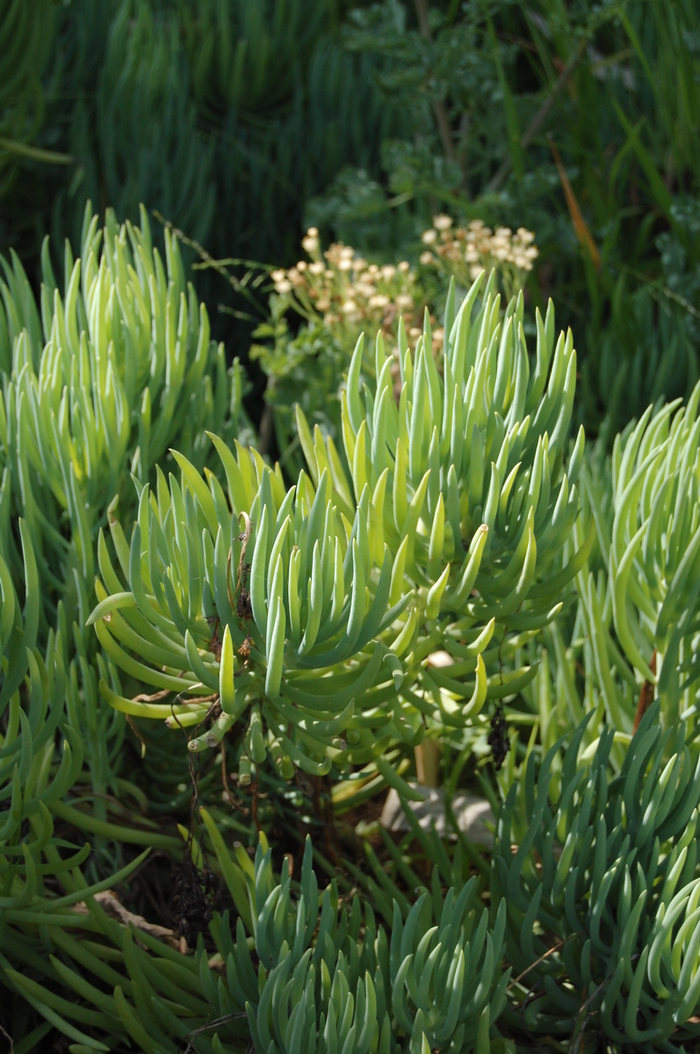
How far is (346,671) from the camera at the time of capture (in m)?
0.71

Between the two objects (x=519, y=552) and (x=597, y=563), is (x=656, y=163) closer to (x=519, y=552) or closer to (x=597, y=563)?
(x=597, y=563)

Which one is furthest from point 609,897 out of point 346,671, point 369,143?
point 369,143

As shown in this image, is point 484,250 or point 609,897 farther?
point 484,250

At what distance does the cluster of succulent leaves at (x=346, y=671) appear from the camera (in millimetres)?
630

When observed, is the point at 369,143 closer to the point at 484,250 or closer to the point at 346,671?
the point at 484,250

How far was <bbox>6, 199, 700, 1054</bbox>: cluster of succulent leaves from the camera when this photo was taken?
630 mm

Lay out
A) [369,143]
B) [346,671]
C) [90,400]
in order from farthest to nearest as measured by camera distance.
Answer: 1. [369,143]
2. [90,400]
3. [346,671]

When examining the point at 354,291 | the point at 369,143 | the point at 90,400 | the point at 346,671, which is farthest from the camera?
the point at 369,143

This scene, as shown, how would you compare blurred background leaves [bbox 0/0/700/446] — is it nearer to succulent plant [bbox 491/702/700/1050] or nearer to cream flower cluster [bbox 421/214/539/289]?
cream flower cluster [bbox 421/214/539/289]

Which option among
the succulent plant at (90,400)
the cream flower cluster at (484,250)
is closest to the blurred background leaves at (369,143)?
the cream flower cluster at (484,250)

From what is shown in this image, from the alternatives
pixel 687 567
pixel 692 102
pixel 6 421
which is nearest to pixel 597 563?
pixel 687 567

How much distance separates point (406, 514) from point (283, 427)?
78 centimetres

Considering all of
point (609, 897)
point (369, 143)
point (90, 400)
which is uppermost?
point (369, 143)

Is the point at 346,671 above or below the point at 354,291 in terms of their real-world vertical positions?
below
